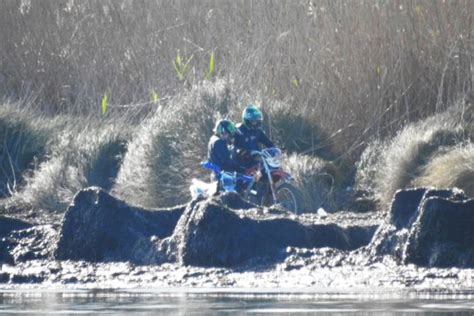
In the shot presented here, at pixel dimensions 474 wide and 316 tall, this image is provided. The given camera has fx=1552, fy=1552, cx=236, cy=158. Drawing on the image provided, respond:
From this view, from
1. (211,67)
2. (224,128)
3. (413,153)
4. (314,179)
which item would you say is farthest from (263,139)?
(211,67)

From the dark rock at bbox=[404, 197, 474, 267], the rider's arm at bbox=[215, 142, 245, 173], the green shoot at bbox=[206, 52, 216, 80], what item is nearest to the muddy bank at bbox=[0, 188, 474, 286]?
the dark rock at bbox=[404, 197, 474, 267]

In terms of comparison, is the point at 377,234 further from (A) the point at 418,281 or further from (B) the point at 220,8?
(B) the point at 220,8

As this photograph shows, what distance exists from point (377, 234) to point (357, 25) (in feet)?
24.7

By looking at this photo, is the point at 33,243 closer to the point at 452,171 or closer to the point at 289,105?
the point at 452,171

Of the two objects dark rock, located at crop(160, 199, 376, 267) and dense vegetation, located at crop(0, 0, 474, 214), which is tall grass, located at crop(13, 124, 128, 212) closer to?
dense vegetation, located at crop(0, 0, 474, 214)

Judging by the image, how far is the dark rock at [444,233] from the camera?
12.5 m

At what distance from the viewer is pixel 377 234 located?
13.2 m

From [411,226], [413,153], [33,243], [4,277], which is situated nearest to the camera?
[411,226]

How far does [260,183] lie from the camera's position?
17.6 meters

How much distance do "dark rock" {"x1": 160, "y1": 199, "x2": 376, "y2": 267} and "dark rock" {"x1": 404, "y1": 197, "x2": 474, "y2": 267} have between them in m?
1.16

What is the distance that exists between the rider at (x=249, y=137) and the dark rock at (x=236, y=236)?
12.2 ft

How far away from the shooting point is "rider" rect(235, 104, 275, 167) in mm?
17625

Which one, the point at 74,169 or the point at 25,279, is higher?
the point at 74,169

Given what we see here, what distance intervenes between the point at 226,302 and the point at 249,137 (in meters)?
6.48
